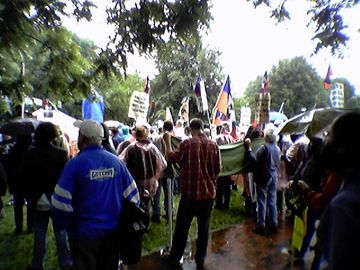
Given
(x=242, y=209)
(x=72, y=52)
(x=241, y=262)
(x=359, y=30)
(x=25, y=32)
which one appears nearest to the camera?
(x=359, y=30)

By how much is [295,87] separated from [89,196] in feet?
139

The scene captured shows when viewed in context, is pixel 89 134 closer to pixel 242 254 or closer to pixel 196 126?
pixel 196 126

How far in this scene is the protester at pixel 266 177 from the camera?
21.6 feet

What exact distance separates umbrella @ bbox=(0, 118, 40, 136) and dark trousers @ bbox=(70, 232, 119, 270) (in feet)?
10.8

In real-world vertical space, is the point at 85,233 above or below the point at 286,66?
below

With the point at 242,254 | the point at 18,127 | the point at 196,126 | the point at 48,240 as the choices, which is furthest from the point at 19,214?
the point at 242,254

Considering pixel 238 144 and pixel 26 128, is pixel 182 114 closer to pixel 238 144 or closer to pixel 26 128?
pixel 238 144

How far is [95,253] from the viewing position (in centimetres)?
306

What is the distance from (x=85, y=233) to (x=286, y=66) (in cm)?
4364

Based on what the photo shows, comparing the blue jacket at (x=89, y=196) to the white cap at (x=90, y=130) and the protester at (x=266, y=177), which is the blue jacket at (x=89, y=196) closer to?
the white cap at (x=90, y=130)

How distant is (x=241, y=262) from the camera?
17.5 feet

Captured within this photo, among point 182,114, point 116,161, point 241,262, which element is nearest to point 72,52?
point 116,161

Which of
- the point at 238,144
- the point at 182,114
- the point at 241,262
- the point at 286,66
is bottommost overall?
the point at 241,262

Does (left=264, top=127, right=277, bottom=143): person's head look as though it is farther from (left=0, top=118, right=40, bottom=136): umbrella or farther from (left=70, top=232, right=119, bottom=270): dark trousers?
(left=0, top=118, right=40, bottom=136): umbrella
